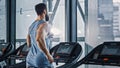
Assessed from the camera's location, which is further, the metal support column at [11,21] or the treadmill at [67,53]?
the metal support column at [11,21]

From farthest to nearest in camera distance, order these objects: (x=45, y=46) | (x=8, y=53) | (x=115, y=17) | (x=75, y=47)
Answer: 1. (x=8, y=53)
2. (x=115, y=17)
3. (x=75, y=47)
4. (x=45, y=46)

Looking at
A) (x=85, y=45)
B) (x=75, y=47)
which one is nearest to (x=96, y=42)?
(x=85, y=45)

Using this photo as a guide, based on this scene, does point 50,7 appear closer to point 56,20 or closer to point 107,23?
point 56,20

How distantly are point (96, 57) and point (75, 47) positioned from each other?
662 mm

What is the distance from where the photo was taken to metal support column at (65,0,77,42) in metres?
5.69

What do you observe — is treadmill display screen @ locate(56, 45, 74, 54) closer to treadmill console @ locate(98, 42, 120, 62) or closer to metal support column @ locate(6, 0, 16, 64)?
treadmill console @ locate(98, 42, 120, 62)

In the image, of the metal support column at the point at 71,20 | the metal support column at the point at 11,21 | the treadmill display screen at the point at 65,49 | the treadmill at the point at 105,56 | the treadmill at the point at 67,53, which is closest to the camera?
the treadmill at the point at 105,56

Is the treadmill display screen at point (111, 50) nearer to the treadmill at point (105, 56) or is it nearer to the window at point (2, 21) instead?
the treadmill at point (105, 56)

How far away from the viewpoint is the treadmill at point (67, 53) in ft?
14.4

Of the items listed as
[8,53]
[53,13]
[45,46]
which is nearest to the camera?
[45,46]

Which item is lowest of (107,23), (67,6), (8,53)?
(8,53)

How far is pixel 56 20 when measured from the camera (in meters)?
6.29

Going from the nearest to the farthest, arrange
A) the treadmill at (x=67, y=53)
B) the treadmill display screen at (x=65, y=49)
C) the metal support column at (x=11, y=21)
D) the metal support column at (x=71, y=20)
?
the treadmill at (x=67, y=53) → the treadmill display screen at (x=65, y=49) → the metal support column at (x=71, y=20) → the metal support column at (x=11, y=21)

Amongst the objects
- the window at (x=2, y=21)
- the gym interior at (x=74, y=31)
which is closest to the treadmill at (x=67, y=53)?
the gym interior at (x=74, y=31)
